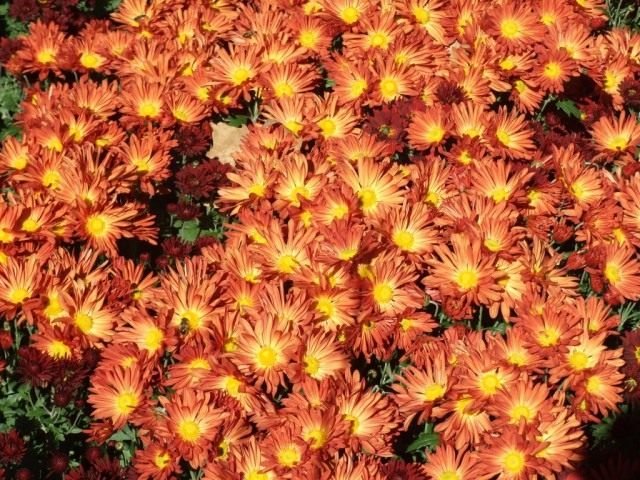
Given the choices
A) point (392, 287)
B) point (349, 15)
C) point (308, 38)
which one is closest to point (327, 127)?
point (308, 38)

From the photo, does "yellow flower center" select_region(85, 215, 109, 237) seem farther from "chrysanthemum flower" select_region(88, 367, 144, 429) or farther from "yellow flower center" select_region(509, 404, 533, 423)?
"yellow flower center" select_region(509, 404, 533, 423)

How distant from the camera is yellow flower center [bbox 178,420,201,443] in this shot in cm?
295

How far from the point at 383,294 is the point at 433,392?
1.43 ft

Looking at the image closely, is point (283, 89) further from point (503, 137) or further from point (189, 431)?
point (189, 431)

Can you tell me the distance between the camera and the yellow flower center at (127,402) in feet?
10.1

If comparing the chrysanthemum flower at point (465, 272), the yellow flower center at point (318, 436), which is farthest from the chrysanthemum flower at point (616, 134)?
the yellow flower center at point (318, 436)

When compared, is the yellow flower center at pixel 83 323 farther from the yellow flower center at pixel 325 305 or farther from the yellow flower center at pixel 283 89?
the yellow flower center at pixel 283 89

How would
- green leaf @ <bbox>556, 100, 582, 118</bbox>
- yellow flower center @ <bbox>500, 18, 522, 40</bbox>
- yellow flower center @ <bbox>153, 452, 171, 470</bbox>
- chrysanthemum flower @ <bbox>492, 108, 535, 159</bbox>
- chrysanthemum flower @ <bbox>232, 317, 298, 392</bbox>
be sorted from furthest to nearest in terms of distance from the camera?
1. yellow flower center @ <bbox>500, 18, 522, 40</bbox>
2. green leaf @ <bbox>556, 100, 582, 118</bbox>
3. chrysanthemum flower @ <bbox>492, 108, 535, 159</bbox>
4. chrysanthemum flower @ <bbox>232, 317, 298, 392</bbox>
5. yellow flower center @ <bbox>153, 452, 171, 470</bbox>

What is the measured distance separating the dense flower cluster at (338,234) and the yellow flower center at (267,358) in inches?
1.0

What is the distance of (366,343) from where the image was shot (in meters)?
3.26

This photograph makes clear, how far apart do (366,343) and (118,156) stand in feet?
4.74

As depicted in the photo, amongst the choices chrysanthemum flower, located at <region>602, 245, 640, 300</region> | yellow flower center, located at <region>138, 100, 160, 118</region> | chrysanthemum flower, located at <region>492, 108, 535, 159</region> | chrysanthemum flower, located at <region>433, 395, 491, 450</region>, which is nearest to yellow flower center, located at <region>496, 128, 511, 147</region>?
chrysanthemum flower, located at <region>492, 108, 535, 159</region>

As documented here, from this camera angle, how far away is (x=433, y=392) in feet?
10.2

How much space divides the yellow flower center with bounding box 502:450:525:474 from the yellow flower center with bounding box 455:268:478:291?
666mm
